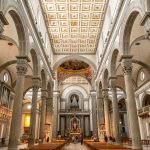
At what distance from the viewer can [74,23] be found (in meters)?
18.7

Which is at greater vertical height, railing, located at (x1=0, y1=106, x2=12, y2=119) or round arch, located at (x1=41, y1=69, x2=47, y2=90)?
round arch, located at (x1=41, y1=69, x2=47, y2=90)

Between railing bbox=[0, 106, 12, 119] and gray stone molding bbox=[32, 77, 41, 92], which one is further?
railing bbox=[0, 106, 12, 119]

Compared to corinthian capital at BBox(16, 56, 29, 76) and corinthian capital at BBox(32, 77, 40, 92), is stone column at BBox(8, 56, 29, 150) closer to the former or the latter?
corinthian capital at BBox(16, 56, 29, 76)

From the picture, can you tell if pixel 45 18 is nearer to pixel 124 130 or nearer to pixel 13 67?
pixel 13 67

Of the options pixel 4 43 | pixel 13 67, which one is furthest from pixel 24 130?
pixel 4 43

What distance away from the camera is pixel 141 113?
20578 mm

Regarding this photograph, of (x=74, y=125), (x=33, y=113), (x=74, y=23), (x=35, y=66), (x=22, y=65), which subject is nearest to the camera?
(x=22, y=65)

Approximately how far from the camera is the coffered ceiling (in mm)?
16344

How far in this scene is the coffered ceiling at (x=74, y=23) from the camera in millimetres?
16344

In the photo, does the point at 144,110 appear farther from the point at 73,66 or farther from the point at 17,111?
the point at 73,66

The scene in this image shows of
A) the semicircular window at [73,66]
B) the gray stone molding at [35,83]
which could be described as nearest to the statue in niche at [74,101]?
the semicircular window at [73,66]

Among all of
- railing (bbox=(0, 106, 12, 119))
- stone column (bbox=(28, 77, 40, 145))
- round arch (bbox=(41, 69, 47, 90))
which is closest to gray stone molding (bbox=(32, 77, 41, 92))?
stone column (bbox=(28, 77, 40, 145))

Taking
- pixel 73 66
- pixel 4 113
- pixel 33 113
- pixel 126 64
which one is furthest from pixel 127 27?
pixel 73 66

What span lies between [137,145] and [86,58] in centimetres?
1572
